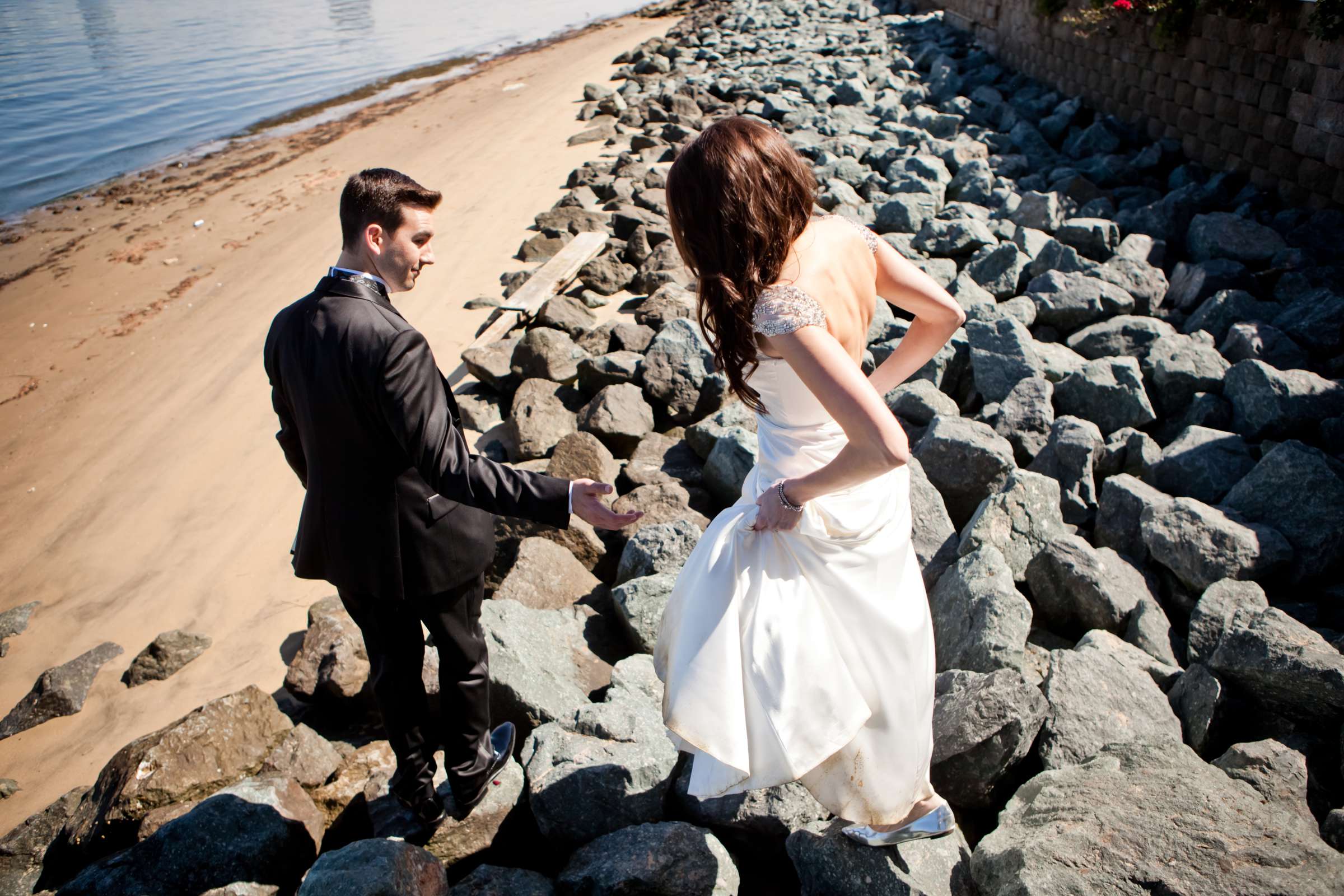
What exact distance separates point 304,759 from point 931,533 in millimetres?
2611

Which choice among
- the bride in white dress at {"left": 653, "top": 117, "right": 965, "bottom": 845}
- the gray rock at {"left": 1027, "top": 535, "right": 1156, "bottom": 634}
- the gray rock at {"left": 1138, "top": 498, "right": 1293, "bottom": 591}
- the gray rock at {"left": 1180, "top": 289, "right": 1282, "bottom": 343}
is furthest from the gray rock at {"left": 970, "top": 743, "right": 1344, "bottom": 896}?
the gray rock at {"left": 1180, "top": 289, "right": 1282, "bottom": 343}

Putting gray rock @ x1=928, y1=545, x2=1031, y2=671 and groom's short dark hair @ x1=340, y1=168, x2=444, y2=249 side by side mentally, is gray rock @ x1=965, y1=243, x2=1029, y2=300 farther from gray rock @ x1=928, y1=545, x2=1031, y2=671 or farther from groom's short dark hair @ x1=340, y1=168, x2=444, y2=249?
groom's short dark hair @ x1=340, y1=168, x2=444, y2=249

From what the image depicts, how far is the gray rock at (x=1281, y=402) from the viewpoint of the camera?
4.35m

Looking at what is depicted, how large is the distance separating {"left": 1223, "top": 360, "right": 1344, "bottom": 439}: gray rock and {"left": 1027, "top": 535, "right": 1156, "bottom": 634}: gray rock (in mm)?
1558

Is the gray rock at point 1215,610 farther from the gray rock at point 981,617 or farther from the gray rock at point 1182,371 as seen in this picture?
the gray rock at point 1182,371

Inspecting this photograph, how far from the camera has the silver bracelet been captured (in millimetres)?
2006

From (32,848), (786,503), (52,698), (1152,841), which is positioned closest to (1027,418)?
(1152,841)

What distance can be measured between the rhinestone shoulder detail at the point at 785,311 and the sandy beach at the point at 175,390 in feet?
10.5

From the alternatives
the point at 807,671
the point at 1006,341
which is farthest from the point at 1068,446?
the point at 807,671

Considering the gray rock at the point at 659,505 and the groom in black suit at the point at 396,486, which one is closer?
the groom in black suit at the point at 396,486

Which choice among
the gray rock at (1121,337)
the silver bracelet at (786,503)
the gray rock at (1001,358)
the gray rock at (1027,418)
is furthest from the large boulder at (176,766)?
the gray rock at (1121,337)

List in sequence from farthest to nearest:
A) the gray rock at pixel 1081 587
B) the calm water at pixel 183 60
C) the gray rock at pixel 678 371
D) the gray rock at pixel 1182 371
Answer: the calm water at pixel 183 60 → the gray rock at pixel 678 371 → the gray rock at pixel 1182 371 → the gray rock at pixel 1081 587

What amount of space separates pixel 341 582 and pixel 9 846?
192cm

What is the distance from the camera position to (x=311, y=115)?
17547mm
